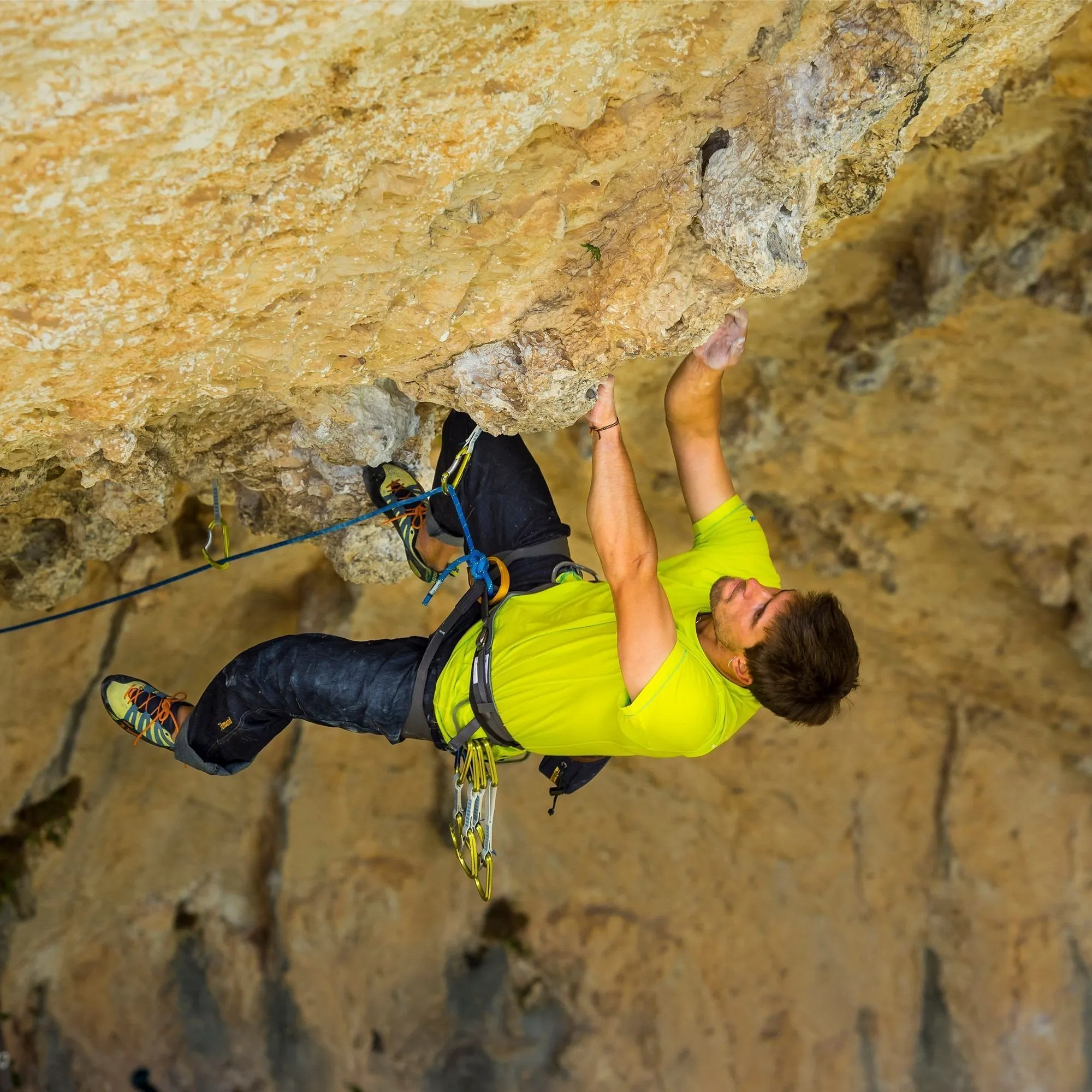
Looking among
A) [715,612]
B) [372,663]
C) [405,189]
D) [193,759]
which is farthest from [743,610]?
[193,759]

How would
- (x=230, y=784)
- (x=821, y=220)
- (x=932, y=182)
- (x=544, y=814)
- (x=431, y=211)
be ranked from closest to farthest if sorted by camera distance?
(x=431, y=211) → (x=821, y=220) → (x=932, y=182) → (x=230, y=784) → (x=544, y=814)

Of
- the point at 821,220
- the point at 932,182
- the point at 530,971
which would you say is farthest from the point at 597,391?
the point at 530,971

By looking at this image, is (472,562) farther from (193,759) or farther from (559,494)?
(559,494)

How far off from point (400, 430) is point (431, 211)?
0.88m

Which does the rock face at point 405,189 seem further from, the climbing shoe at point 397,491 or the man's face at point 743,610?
the man's face at point 743,610

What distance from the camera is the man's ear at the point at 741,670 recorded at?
89.7 inches

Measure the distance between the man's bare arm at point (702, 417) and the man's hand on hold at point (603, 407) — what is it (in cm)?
26

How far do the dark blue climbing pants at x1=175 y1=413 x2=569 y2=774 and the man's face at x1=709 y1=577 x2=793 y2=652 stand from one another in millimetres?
469

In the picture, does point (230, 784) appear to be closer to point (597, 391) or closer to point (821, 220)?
point (597, 391)

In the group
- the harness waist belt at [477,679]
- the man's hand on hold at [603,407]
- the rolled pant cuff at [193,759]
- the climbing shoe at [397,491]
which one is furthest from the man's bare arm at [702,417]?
the rolled pant cuff at [193,759]

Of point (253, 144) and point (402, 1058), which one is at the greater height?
point (253, 144)

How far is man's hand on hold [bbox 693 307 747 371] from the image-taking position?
2.32m

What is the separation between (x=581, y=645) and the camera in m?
2.37

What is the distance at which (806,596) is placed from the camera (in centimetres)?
228
